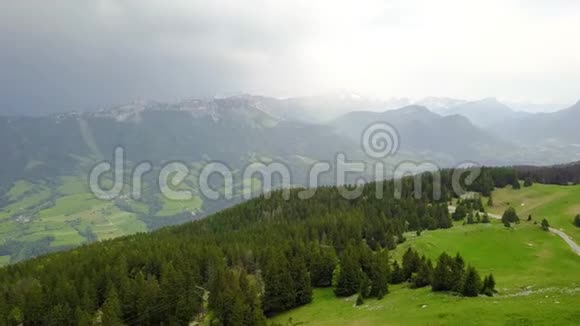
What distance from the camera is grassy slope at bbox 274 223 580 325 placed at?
50281mm

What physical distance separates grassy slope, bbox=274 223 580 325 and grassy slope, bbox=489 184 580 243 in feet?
67.2

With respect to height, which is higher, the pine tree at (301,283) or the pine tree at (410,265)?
the pine tree at (410,265)

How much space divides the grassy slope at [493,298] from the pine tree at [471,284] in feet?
8.24

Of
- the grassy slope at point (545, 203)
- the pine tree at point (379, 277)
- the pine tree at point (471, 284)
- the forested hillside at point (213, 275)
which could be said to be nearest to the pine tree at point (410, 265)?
the pine tree at point (379, 277)

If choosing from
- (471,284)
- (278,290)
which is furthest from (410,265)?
(278,290)

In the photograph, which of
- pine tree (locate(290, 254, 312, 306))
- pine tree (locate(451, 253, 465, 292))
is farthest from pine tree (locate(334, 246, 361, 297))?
pine tree (locate(451, 253, 465, 292))

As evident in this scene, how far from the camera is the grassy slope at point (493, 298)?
50281 mm

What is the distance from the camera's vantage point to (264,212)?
18475cm

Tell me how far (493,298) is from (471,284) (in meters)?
3.85

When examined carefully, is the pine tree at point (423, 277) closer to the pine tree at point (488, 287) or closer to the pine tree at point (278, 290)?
the pine tree at point (488, 287)

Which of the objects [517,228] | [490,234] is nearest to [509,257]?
[490,234]

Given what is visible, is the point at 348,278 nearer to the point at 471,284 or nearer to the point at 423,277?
the point at 423,277

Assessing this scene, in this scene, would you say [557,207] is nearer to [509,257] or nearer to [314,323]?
[509,257]

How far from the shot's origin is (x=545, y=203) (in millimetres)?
165875
